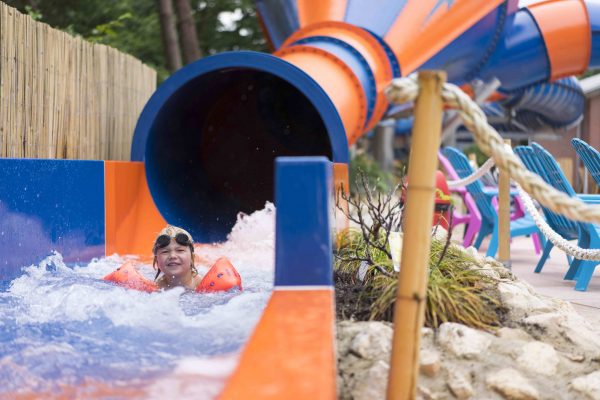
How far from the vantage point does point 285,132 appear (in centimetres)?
820

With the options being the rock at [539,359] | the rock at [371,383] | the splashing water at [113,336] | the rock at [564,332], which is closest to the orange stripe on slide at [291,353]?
the splashing water at [113,336]

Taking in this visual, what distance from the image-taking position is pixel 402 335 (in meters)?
2.36

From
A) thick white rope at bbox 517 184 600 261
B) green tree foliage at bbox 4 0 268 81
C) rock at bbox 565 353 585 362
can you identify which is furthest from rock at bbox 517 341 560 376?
green tree foliage at bbox 4 0 268 81

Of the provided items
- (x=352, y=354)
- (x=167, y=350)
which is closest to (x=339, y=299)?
(x=352, y=354)

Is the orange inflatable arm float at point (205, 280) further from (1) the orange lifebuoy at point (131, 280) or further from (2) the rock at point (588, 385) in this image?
(2) the rock at point (588, 385)

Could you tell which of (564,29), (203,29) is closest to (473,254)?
(564,29)

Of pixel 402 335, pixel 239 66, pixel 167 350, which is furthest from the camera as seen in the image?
pixel 239 66

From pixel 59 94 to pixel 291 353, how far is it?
405 cm

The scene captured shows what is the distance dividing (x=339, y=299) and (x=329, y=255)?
3.51 ft

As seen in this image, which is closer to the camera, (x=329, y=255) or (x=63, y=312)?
(x=329, y=255)

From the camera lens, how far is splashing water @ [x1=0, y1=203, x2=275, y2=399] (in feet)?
8.35

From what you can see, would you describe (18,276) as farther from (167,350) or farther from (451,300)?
(451,300)

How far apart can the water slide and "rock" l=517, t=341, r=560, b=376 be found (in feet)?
2.82

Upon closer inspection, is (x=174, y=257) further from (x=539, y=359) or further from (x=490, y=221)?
(x=490, y=221)
